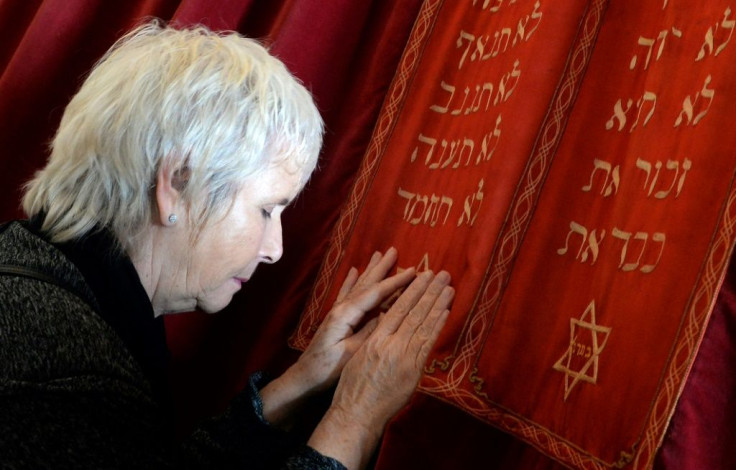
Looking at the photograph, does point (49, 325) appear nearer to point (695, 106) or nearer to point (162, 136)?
point (162, 136)

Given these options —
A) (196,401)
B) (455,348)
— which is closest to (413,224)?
(455,348)

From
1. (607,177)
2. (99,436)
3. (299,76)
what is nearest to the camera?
(99,436)

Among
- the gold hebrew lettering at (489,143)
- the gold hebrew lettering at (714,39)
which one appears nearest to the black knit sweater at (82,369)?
the gold hebrew lettering at (489,143)

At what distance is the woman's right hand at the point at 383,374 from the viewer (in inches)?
46.5

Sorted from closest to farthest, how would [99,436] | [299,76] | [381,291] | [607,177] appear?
[99,436] < [607,177] < [381,291] < [299,76]

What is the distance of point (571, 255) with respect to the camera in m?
1.11

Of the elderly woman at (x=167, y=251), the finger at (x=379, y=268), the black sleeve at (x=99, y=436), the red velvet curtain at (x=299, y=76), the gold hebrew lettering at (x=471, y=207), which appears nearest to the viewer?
the black sleeve at (x=99, y=436)

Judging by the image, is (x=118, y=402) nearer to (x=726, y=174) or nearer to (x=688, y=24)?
(x=726, y=174)

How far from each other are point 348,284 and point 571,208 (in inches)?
18.4

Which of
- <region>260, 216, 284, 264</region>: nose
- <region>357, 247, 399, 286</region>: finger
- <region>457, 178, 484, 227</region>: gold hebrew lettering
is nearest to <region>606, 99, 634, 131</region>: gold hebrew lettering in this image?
<region>457, 178, 484, 227</region>: gold hebrew lettering

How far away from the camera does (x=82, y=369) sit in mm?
1010

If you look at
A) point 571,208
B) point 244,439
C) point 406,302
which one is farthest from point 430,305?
point 244,439

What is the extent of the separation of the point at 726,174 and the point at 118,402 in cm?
85

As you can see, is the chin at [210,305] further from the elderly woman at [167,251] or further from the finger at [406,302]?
the finger at [406,302]
